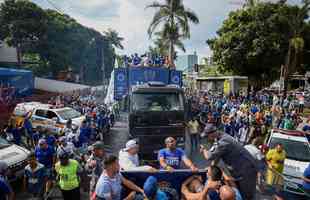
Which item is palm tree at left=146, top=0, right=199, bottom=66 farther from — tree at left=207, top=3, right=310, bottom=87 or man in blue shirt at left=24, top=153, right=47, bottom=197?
man in blue shirt at left=24, top=153, right=47, bottom=197

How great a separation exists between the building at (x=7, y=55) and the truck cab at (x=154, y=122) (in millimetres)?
35628

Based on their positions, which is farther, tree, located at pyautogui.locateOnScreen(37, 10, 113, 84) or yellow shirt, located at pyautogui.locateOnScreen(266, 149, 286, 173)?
tree, located at pyautogui.locateOnScreen(37, 10, 113, 84)

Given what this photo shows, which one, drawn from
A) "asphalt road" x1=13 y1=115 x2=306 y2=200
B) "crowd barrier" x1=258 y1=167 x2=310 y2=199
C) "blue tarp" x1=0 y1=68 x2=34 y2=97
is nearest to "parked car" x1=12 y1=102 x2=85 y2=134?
"asphalt road" x1=13 y1=115 x2=306 y2=200

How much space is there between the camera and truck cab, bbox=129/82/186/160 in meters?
9.98

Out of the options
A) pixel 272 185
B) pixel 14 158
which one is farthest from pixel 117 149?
pixel 272 185

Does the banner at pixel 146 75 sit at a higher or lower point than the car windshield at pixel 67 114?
higher

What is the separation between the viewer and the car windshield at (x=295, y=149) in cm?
910

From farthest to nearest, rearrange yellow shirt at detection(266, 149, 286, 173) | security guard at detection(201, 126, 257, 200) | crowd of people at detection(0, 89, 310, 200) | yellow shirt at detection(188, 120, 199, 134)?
yellow shirt at detection(188, 120, 199, 134) < yellow shirt at detection(266, 149, 286, 173) < security guard at detection(201, 126, 257, 200) < crowd of people at detection(0, 89, 310, 200)

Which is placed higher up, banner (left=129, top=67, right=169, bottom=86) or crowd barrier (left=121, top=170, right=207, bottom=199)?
banner (left=129, top=67, right=169, bottom=86)

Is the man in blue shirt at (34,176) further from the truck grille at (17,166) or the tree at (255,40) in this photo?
the tree at (255,40)

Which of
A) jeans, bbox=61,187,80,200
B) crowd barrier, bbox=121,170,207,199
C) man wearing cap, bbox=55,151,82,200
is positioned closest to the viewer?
crowd barrier, bbox=121,170,207,199

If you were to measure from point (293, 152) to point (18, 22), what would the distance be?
3774 cm

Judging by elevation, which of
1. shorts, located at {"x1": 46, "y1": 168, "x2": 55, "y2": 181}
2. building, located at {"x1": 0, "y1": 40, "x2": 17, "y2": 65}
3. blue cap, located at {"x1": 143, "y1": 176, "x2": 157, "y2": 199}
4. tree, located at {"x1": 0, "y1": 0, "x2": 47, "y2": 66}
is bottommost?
shorts, located at {"x1": 46, "y1": 168, "x2": 55, "y2": 181}

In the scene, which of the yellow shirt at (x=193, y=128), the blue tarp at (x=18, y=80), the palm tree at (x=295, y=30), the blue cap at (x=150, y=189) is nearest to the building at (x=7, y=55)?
the blue tarp at (x=18, y=80)
